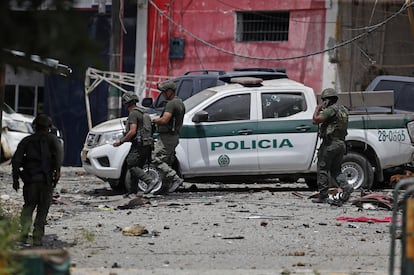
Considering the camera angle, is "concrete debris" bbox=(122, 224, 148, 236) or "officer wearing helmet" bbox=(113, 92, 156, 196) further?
"officer wearing helmet" bbox=(113, 92, 156, 196)

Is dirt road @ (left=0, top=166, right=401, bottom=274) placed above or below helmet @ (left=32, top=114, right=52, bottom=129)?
A: below

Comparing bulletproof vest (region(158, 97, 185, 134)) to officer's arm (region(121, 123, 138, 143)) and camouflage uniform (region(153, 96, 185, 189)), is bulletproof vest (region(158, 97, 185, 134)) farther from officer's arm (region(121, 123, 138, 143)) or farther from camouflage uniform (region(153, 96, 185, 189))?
officer's arm (region(121, 123, 138, 143))

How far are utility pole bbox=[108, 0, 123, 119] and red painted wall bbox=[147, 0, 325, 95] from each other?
144cm

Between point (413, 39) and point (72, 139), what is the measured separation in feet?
31.8

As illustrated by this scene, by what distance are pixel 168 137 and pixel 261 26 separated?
957cm

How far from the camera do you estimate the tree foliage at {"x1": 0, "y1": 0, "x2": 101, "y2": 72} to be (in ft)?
17.5

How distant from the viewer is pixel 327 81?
75.7 ft

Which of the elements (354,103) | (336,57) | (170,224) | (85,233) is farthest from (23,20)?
(336,57)

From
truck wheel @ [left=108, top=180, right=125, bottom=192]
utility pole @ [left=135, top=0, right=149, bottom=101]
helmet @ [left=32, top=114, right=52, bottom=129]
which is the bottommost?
truck wheel @ [left=108, top=180, right=125, bottom=192]

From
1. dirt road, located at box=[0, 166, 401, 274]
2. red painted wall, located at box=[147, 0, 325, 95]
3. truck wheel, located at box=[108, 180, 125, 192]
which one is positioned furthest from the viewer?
red painted wall, located at box=[147, 0, 325, 95]

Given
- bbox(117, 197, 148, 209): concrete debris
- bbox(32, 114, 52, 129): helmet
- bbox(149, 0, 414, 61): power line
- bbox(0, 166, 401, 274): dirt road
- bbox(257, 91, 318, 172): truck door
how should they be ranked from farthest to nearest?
bbox(149, 0, 414, 61): power line → bbox(257, 91, 318, 172): truck door → bbox(117, 197, 148, 209): concrete debris → bbox(32, 114, 52, 129): helmet → bbox(0, 166, 401, 274): dirt road

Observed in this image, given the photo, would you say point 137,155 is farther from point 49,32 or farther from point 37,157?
point 49,32

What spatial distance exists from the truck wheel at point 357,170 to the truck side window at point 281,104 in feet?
3.98

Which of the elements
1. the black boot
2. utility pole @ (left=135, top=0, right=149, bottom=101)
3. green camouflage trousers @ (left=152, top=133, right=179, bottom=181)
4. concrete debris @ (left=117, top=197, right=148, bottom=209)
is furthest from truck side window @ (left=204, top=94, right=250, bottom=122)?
utility pole @ (left=135, top=0, right=149, bottom=101)
